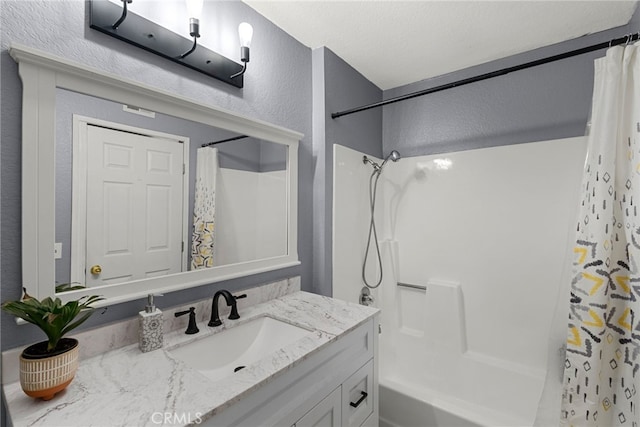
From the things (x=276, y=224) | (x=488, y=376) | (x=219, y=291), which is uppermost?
(x=276, y=224)

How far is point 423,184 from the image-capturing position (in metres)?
2.34

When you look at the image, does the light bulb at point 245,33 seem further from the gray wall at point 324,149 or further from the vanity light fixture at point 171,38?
the gray wall at point 324,149

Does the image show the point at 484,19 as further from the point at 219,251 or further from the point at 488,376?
the point at 488,376

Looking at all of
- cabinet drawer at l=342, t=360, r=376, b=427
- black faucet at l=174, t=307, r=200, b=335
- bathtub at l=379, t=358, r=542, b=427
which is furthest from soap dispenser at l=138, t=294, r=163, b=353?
bathtub at l=379, t=358, r=542, b=427

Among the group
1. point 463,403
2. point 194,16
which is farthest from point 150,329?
point 463,403

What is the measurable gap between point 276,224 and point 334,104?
0.91 metres

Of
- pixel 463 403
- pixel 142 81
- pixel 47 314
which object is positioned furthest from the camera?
pixel 463 403

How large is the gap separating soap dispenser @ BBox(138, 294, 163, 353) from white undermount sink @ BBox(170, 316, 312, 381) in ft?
0.28

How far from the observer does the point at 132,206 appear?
1.08m

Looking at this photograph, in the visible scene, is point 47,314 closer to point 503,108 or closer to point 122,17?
point 122,17

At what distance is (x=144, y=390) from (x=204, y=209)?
0.72 metres

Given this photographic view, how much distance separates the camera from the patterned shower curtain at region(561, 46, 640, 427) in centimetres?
121

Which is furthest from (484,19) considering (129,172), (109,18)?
(129,172)

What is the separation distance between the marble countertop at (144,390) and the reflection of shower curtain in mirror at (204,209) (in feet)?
1.07
